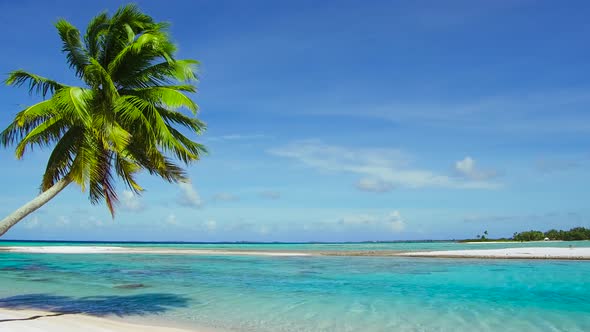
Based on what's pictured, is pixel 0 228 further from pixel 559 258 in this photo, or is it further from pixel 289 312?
pixel 559 258

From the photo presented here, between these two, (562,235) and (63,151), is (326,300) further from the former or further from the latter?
(562,235)

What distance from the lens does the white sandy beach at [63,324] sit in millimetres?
9266

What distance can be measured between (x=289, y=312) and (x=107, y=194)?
6.05 m

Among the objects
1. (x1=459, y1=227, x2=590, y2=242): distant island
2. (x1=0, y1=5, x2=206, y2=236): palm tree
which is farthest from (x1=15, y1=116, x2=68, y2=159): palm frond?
(x1=459, y1=227, x2=590, y2=242): distant island

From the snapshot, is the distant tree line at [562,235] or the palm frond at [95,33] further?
the distant tree line at [562,235]

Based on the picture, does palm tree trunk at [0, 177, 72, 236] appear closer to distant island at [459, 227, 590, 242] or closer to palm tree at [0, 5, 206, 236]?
palm tree at [0, 5, 206, 236]

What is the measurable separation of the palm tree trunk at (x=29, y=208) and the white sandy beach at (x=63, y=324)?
2157 mm

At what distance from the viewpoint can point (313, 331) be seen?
1057cm

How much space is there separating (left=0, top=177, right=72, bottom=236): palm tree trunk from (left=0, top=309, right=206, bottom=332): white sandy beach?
216 cm

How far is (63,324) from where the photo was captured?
10.0 metres

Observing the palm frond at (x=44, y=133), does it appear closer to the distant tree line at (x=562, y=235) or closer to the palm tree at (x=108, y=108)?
the palm tree at (x=108, y=108)

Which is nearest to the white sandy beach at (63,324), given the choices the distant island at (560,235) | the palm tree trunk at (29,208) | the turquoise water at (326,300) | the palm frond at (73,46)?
the turquoise water at (326,300)

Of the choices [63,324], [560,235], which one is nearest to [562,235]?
[560,235]

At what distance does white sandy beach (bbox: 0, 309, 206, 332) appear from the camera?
9.27 metres
